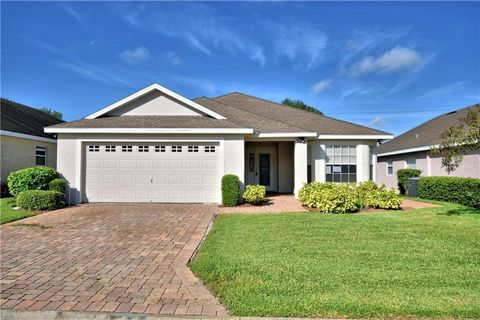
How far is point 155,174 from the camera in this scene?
43.2 feet

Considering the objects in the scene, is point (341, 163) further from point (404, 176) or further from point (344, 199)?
point (404, 176)

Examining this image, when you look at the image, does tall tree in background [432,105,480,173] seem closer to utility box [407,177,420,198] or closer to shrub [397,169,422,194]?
utility box [407,177,420,198]

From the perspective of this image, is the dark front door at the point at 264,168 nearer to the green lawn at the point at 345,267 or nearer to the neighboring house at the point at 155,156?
the neighboring house at the point at 155,156

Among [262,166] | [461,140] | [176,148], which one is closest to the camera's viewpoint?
[461,140]

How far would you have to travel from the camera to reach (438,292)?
4.23m

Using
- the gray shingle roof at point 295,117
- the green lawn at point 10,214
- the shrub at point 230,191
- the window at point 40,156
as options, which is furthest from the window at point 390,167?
the window at point 40,156

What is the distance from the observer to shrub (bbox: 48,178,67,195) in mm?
12242

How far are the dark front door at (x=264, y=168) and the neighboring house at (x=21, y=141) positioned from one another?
1360 cm

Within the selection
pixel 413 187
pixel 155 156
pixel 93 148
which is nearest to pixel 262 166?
pixel 155 156

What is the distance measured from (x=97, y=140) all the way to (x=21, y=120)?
10.2 meters

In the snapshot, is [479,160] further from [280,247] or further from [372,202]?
[280,247]

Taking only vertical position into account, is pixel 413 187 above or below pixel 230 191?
below

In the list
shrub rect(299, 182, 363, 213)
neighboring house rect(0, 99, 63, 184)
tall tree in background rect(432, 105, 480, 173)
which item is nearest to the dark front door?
shrub rect(299, 182, 363, 213)

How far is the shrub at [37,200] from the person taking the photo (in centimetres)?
1130
